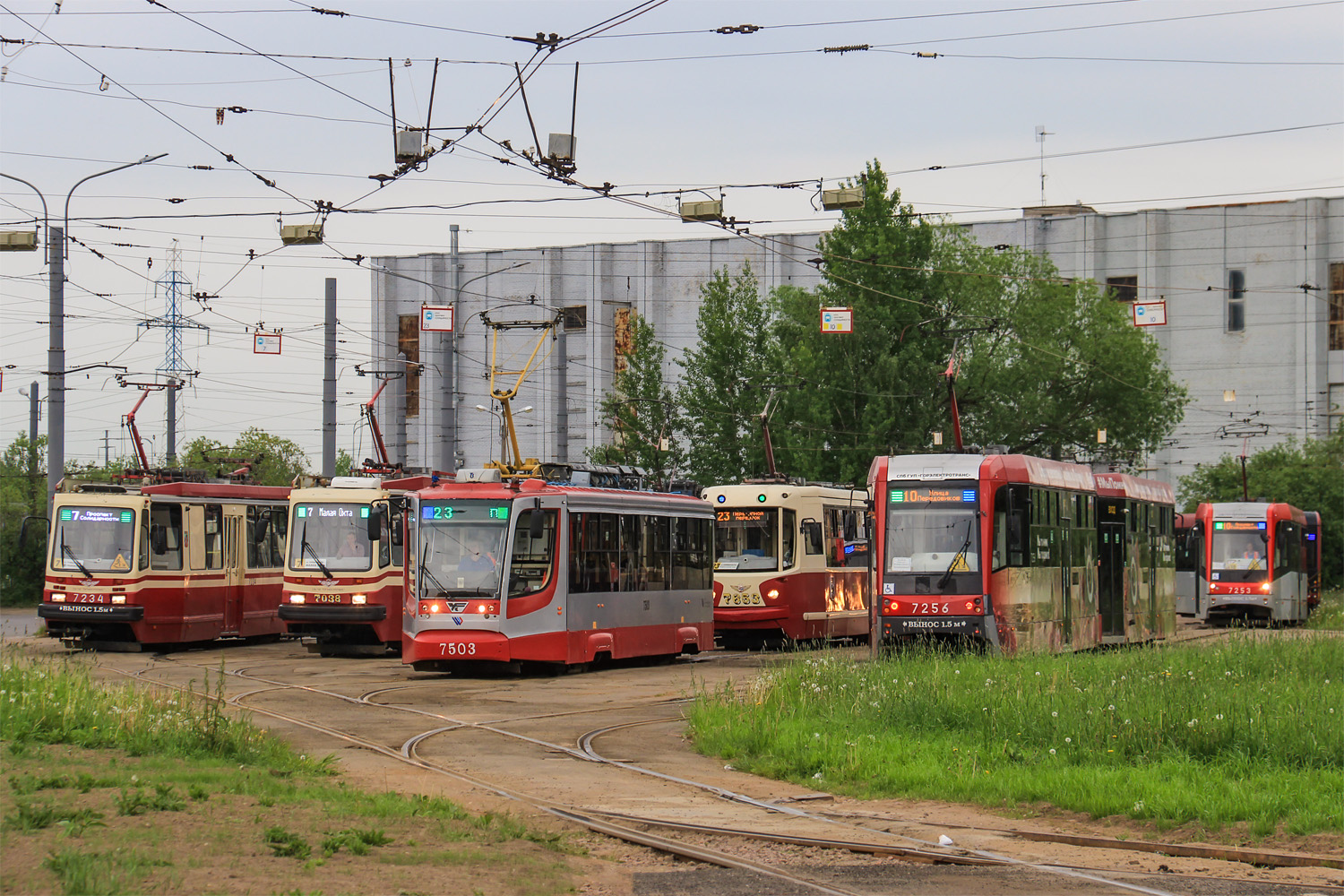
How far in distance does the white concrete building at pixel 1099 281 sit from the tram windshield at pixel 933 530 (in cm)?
3694

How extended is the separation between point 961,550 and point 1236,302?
161ft

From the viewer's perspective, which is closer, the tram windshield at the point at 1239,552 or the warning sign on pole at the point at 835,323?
the warning sign on pole at the point at 835,323

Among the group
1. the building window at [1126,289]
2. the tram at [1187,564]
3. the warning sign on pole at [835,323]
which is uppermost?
the building window at [1126,289]

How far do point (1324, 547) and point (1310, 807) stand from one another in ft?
200

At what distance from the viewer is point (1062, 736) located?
1288 cm

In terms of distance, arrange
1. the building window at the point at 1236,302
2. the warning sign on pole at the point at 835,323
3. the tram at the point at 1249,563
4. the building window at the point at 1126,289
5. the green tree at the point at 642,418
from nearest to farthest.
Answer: the warning sign on pole at the point at 835,323, the tram at the point at 1249,563, the green tree at the point at 642,418, the building window at the point at 1236,302, the building window at the point at 1126,289

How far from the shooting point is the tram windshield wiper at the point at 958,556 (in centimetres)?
2156

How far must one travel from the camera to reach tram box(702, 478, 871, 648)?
29672 mm

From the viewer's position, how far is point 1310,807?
10469mm

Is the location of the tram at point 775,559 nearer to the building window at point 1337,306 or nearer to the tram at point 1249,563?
the tram at point 1249,563

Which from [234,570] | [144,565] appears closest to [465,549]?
[144,565]

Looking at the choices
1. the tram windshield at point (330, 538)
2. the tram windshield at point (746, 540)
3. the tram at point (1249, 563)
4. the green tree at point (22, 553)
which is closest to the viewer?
the tram windshield at point (330, 538)

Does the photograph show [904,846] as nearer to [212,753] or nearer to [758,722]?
[758,722]

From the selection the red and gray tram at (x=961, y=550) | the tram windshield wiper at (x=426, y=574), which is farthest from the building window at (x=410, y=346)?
the red and gray tram at (x=961, y=550)
